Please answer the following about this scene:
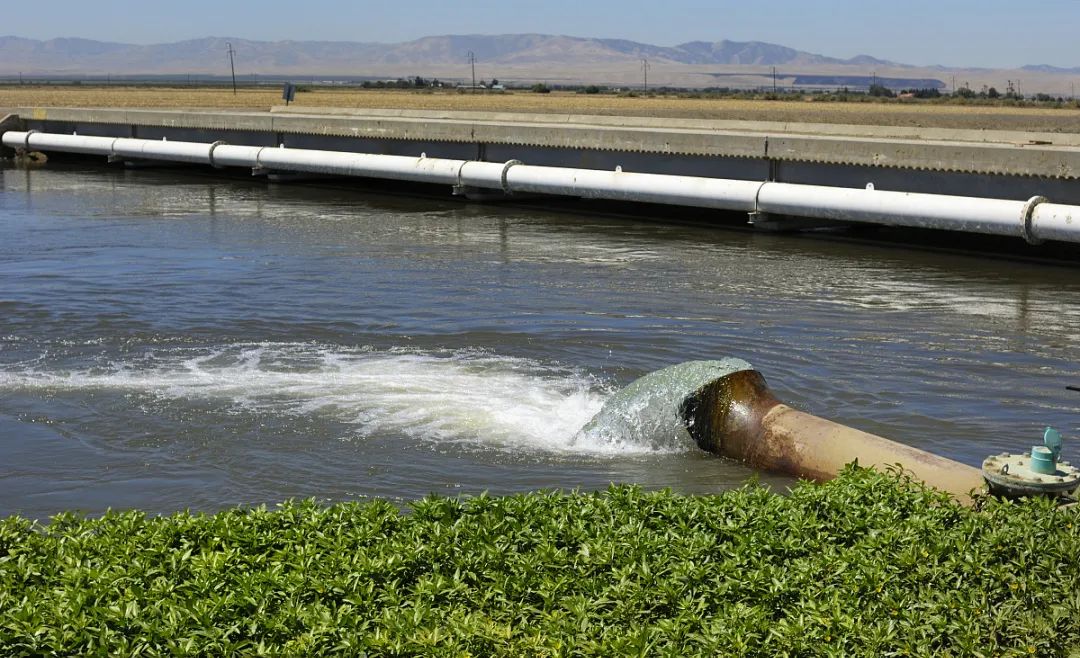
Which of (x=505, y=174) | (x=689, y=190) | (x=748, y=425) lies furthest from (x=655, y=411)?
(x=505, y=174)

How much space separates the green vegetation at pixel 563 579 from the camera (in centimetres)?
498

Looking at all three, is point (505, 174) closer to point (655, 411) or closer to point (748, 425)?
point (655, 411)

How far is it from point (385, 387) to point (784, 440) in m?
3.86

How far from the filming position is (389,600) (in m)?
5.38

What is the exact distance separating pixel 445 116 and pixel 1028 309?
25.2 metres

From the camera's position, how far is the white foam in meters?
9.72

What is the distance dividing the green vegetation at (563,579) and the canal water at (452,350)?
1.92 metres

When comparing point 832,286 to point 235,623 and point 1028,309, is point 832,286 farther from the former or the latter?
point 235,623

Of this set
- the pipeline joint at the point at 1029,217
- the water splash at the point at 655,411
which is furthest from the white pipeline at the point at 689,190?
the water splash at the point at 655,411

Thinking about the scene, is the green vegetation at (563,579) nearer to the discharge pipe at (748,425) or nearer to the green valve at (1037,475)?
the green valve at (1037,475)

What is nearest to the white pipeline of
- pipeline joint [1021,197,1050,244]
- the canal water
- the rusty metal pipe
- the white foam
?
pipeline joint [1021,197,1050,244]

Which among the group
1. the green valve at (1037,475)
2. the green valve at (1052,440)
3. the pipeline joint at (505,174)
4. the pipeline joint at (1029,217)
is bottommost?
the green valve at (1037,475)

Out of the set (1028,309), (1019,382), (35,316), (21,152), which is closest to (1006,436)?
(1019,382)

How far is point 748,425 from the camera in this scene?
879 cm
